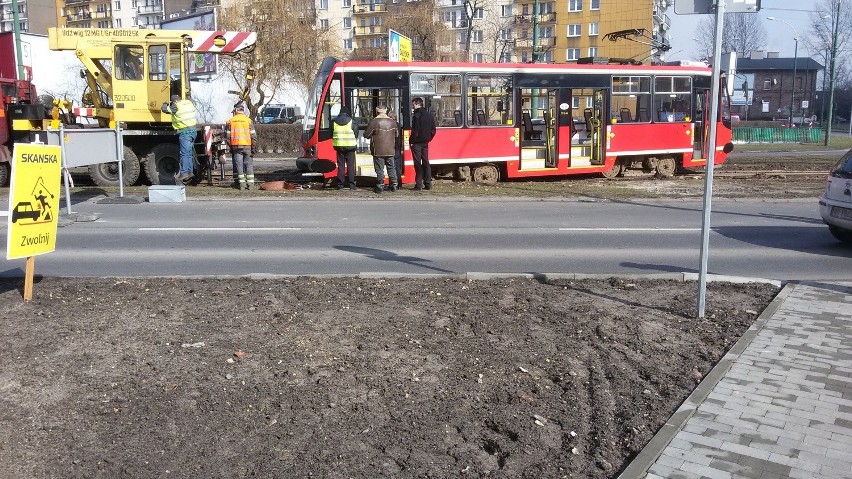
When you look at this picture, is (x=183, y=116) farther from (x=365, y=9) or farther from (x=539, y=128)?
(x=365, y=9)

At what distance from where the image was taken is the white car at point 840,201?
35.2 ft

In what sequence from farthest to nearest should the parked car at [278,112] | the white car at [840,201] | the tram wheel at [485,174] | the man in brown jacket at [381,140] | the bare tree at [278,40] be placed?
the parked car at [278,112], the bare tree at [278,40], the tram wheel at [485,174], the man in brown jacket at [381,140], the white car at [840,201]

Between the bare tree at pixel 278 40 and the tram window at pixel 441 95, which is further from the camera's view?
the bare tree at pixel 278 40

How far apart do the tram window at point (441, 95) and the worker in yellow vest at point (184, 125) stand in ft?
17.1

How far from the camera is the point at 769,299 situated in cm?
749

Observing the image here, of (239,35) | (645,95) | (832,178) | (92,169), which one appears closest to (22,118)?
(92,169)

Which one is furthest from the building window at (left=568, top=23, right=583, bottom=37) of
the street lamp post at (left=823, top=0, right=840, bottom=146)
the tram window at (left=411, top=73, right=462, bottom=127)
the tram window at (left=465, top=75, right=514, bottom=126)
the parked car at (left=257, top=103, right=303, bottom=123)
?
the tram window at (left=411, top=73, right=462, bottom=127)

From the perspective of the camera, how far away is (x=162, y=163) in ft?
61.9

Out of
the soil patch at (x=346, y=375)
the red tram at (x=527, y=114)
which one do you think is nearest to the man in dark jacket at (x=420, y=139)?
the red tram at (x=527, y=114)

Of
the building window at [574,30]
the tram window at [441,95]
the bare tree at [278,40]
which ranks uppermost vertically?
the building window at [574,30]

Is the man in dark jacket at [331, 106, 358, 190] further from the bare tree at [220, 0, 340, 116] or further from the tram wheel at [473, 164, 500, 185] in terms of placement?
the bare tree at [220, 0, 340, 116]

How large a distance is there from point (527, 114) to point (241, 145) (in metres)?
7.35

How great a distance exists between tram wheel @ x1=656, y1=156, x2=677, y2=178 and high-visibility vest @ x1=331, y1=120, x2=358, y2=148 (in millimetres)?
9467

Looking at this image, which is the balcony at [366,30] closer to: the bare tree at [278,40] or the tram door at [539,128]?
the bare tree at [278,40]
